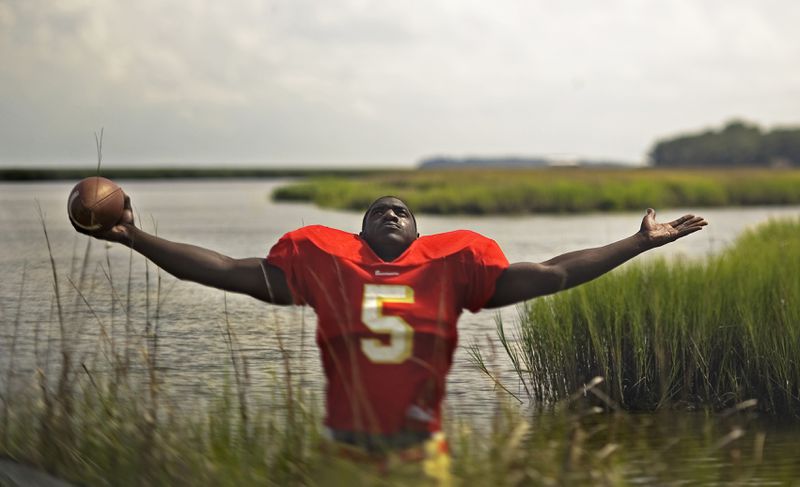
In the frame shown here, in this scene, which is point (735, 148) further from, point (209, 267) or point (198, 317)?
point (209, 267)

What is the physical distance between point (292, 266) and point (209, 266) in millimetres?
371

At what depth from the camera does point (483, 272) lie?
4.53m

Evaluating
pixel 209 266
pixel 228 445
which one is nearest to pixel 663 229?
pixel 209 266

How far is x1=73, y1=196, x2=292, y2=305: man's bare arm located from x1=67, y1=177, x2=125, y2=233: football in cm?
4

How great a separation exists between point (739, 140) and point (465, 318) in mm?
128146

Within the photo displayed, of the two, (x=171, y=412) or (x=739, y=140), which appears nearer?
(x=171, y=412)

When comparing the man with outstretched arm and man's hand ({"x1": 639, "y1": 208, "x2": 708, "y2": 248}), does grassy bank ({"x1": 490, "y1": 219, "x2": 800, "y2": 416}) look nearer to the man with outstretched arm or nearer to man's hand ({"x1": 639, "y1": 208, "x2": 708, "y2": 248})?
man's hand ({"x1": 639, "y1": 208, "x2": 708, "y2": 248})

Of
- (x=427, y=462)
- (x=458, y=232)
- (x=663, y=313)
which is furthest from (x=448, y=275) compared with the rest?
(x=663, y=313)

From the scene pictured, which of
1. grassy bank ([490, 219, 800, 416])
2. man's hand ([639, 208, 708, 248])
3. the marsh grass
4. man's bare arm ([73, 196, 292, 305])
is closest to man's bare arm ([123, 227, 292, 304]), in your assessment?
man's bare arm ([73, 196, 292, 305])

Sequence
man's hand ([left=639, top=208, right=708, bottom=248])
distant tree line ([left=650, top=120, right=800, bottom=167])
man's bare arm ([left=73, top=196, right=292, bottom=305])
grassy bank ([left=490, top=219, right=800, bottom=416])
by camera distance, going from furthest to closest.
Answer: distant tree line ([left=650, top=120, right=800, bottom=167]) → grassy bank ([left=490, top=219, right=800, bottom=416]) → man's hand ([left=639, top=208, right=708, bottom=248]) → man's bare arm ([left=73, top=196, right=292, bottom=305])

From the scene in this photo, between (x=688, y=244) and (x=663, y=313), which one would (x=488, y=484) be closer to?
(x=663, y=313)

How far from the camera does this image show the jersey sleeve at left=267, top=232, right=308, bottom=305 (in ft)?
14.9

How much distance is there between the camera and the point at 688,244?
85.8 feet

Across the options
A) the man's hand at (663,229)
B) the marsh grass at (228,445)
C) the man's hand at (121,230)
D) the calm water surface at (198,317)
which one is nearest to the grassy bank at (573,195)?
the calm water surface at (198,317)
